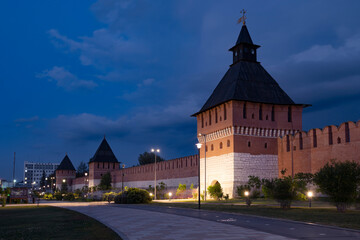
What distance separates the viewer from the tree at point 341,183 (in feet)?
55.7

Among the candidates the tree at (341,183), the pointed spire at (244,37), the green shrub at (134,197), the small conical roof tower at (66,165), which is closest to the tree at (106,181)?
the small conical roof tower at (66,165)

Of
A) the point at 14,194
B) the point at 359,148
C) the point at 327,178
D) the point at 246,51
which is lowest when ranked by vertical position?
the point at 14,194

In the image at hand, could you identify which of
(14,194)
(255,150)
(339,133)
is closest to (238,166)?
(255,150)

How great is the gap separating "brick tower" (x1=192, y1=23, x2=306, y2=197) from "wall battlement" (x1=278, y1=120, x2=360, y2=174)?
1579mm

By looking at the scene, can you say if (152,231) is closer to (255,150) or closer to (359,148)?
(359,148)

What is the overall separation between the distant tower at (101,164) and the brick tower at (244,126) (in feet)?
118

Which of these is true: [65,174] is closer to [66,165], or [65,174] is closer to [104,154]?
[66,165]

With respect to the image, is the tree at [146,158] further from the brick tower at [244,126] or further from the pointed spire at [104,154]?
the brick tower at [244,126]

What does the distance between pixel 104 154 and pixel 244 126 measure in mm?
43582

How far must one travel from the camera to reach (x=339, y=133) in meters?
26.3

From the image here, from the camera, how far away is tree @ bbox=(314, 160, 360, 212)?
55.7 feet

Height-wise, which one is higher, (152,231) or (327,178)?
(327,178)

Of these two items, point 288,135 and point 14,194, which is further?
point 14,194

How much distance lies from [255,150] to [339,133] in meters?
8.41
